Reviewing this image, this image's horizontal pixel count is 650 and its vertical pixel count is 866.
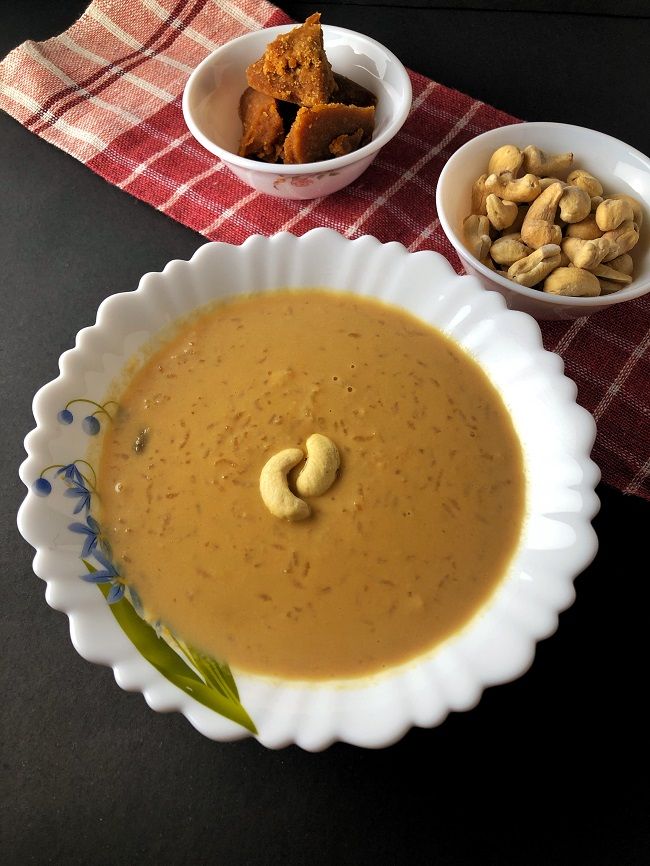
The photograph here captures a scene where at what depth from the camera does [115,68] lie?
1.63m

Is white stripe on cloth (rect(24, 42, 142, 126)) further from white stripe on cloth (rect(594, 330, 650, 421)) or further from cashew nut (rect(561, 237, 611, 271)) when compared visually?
white stripe on cloth (rect(594, 330, 650, 421))

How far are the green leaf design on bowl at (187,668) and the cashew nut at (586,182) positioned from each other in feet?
3.30

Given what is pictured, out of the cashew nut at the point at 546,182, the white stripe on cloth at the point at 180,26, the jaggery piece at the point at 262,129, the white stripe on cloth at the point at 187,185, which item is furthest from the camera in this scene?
the white stripe on cloth at the point at 180,26

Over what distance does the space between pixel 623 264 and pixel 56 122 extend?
49.1 inches

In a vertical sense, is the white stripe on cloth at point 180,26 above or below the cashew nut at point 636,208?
below

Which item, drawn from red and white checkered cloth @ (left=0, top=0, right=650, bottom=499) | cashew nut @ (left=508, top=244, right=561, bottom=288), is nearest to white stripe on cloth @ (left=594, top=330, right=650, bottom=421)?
red and white checkered cloth @ (left=0, top=0, right=650, bottom=499)

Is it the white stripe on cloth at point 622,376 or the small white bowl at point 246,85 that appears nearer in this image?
the white stripe on cloth at point 622,376

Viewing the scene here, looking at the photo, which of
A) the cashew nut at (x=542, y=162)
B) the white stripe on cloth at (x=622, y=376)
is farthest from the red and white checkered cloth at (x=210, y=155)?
the cashew nut at (x=542, y=162)

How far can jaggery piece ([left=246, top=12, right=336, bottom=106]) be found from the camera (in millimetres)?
1251

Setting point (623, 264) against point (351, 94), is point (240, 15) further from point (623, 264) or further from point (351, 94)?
point (623, 264)

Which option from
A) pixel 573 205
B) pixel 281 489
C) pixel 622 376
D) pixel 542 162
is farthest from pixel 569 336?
pixel 281 489

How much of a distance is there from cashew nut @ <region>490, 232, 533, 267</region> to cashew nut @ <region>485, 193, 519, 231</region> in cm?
3

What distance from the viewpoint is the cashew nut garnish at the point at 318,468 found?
914mm

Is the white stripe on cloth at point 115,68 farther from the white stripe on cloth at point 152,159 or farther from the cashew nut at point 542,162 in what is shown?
the cashew nut at point 542,162
